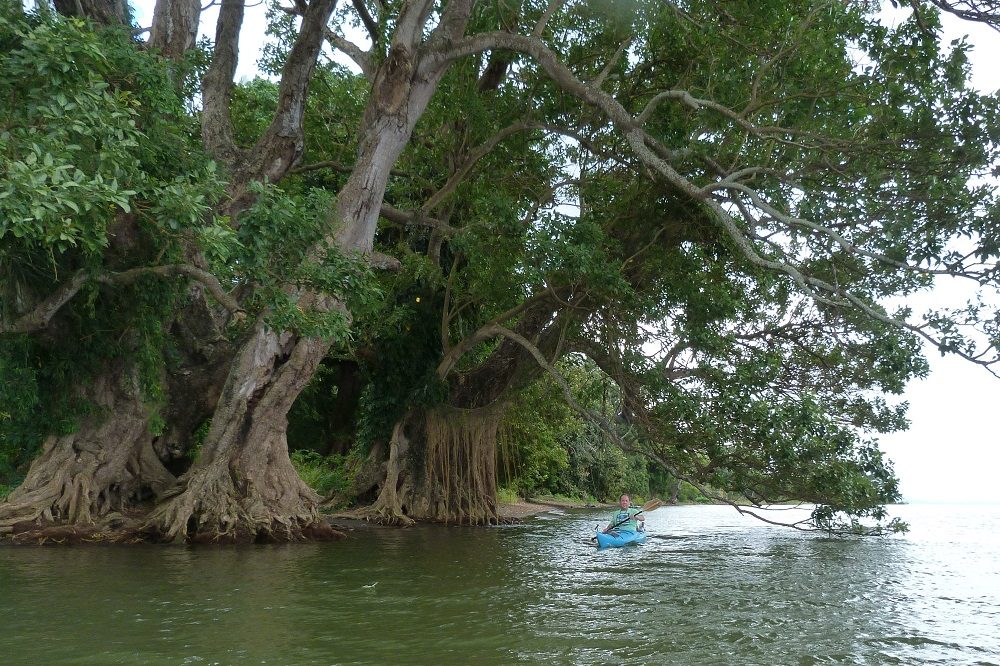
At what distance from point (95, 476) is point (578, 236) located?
8618 mm

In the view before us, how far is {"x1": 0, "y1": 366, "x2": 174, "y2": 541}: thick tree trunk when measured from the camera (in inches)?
495

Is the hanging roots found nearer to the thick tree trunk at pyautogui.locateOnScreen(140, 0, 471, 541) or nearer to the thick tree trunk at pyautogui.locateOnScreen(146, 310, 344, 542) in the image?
the thick tree trunk at pyautogui.locateOnScreen(146, 310, 344, 542)

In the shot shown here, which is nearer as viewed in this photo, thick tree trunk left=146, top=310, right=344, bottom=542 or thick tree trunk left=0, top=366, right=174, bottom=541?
thick tree trunk left=0, top=366, right=174, bottom=541

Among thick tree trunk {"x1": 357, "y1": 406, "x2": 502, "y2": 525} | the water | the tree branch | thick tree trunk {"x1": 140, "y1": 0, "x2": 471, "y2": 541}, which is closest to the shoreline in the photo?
thick tree trunk {"x1": 357, "y1": 406, "x2": 502, "y2": 525}

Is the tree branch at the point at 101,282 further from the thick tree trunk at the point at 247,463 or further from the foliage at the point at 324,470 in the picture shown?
the foliage at the point at 324,470

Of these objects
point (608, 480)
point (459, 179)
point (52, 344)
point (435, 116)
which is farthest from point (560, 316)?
point (608, 480)

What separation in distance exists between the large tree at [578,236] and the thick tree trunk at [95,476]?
50 millimetres

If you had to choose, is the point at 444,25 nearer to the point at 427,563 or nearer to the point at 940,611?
the point at 427,563

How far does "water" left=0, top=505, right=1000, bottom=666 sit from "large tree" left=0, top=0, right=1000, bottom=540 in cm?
197

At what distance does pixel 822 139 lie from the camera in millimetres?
11656

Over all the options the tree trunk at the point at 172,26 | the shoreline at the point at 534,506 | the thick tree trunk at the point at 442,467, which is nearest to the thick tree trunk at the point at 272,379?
the tree trunk at the point at 172,26

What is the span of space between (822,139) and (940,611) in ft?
20.9

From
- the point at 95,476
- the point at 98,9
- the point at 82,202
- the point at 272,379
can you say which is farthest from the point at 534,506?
the point at 82,202

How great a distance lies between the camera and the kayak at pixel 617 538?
1495cm
